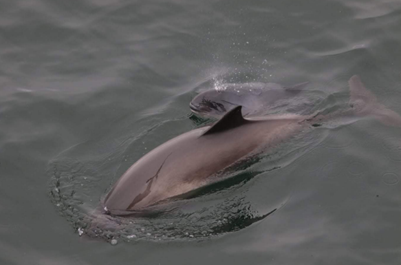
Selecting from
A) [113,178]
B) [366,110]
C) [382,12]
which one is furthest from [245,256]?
[382,12]

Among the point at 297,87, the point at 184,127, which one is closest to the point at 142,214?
the point at 184,127

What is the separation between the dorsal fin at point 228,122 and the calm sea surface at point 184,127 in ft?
2.65

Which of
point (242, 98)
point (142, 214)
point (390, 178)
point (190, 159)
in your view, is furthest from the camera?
point (242, 98)

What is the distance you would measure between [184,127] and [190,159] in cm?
175

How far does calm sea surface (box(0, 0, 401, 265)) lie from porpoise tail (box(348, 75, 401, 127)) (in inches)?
8.6

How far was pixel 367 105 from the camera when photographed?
35.2ft

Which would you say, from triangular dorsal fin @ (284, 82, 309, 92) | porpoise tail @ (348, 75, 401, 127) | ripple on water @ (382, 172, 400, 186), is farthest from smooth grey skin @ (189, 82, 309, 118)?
ripple on water @ (382, 172, 400, 186)

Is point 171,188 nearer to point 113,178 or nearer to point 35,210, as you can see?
point 113,178

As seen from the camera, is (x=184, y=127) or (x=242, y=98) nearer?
(x=184, y=127)

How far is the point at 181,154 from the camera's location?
884 centimetres

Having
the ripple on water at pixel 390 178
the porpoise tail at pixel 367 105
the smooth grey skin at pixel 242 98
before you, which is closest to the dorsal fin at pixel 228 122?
the smooth grey skin at pixel 242 98

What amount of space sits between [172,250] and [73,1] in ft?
25.7

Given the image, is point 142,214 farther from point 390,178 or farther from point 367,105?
point 367,105

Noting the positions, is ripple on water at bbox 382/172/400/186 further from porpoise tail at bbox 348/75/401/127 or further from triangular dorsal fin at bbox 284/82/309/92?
triangular dorsal fin at bbox 284/82/309/92
